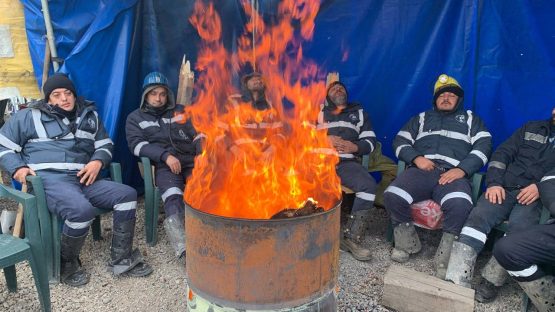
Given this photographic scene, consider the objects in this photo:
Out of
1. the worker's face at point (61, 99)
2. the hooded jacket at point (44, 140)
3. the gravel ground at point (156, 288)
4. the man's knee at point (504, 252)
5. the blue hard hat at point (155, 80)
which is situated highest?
the blue hard hat at point (155, 80)

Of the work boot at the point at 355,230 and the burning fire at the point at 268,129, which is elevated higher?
the burning fire at the point at 268,129

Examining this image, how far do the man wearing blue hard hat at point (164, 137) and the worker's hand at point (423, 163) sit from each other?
2142 millimetres

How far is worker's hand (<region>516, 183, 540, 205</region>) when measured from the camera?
11.1 ft

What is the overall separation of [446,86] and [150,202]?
305 centimetres

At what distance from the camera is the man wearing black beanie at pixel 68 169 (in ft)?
11.3

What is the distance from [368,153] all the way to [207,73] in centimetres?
223

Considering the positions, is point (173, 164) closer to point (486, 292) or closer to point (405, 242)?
point (405, 242)

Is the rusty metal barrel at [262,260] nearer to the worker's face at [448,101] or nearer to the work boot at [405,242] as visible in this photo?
the work boot at [405,242]

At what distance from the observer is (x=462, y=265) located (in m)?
3.35

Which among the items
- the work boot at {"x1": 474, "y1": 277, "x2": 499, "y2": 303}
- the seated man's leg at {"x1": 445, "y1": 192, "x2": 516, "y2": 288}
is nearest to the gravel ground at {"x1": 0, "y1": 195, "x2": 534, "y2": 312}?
the work boot at {"x1": 474, "y1": 277, "x2": 499, "y2": 303}

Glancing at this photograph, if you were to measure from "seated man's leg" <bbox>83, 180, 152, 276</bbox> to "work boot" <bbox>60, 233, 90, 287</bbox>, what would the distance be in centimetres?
25

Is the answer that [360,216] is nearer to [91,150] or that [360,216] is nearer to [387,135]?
[387,135]

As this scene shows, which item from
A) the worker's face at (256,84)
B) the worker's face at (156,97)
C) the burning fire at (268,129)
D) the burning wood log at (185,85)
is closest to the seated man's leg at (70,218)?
the burning fire at (268,129)

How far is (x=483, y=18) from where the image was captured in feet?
14.2
